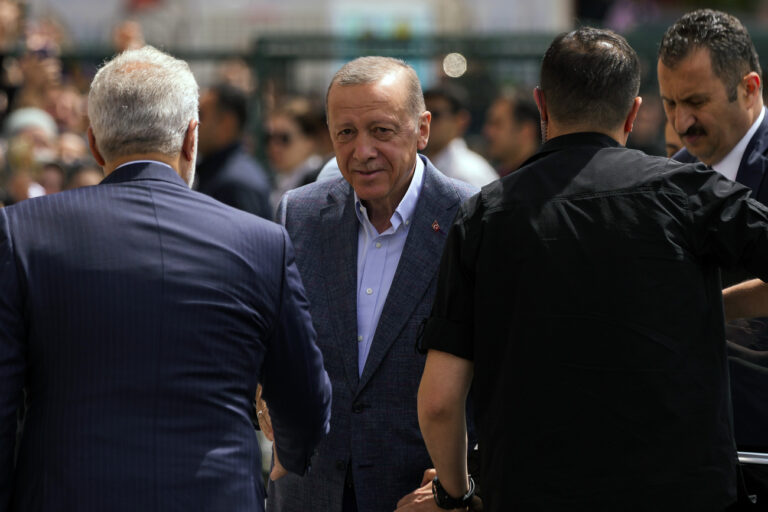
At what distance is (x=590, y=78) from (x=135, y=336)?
1287 mm

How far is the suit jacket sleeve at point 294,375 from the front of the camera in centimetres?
268

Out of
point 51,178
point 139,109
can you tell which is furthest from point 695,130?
point 51,178

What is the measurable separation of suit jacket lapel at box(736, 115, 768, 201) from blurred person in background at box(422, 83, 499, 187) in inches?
159

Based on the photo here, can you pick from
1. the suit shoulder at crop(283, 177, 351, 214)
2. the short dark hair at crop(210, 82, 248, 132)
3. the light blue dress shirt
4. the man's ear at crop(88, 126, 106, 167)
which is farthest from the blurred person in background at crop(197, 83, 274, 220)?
the man's ear at crop(88, 126, 106, 167)

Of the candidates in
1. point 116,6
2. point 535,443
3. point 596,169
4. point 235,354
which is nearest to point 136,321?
point 235,354

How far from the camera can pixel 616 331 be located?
2547mm

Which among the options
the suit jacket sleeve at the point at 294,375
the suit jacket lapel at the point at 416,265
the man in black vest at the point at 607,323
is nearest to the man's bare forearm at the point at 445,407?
the man in black vest at the point at 607,323

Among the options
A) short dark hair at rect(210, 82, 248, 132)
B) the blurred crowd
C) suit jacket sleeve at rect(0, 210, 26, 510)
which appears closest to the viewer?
suit jacket sleeve at rect(0, 210, 26, 510)

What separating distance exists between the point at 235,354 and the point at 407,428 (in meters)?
0.88

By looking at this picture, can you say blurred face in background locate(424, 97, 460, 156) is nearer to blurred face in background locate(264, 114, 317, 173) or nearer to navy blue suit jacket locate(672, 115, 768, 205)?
blurred face in background locate(264, 114, 317, 173)

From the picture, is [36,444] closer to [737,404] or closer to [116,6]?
[737,404]

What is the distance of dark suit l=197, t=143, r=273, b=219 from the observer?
279 inches

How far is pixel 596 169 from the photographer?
263 cm

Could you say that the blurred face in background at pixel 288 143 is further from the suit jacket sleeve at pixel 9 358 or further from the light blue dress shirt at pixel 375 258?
the suit jacket sleeve at pixel 9 358
